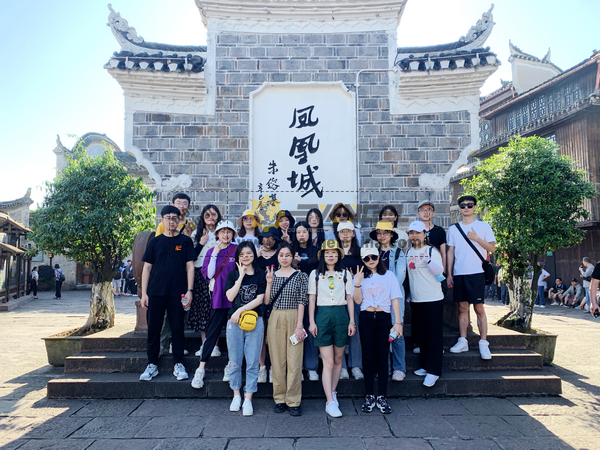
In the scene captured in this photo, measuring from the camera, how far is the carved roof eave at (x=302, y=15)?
22.1 feet

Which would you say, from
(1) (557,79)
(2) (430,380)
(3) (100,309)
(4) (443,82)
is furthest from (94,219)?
(1) (557,79)

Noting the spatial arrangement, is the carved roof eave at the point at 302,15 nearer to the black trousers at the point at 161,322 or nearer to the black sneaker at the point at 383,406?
the black trousers at the point at 161,322

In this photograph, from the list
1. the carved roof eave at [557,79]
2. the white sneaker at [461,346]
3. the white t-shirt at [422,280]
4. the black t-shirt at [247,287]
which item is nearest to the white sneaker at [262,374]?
the black t-shirt at [247,287]

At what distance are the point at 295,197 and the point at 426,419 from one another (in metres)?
3.86

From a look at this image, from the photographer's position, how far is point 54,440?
11.4 feet

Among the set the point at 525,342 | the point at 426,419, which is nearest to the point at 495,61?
the point at 525,342

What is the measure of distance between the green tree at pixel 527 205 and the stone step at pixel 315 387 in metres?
2.18

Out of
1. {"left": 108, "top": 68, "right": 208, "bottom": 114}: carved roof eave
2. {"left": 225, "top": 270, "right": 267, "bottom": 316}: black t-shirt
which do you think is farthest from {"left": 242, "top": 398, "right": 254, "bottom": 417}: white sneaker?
{"left": 108, "top": 68, "right": 208, "bottom": 114}: carved roof eave

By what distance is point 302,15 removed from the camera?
6.86 m

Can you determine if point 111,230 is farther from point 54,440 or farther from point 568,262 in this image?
point 568,262

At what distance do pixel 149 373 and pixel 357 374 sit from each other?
2318mm

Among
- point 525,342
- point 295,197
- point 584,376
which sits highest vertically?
point 295,197

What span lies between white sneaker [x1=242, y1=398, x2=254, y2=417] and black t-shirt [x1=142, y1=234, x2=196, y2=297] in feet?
4.65

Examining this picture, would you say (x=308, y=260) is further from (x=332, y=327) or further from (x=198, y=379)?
(x=198, y=379)
